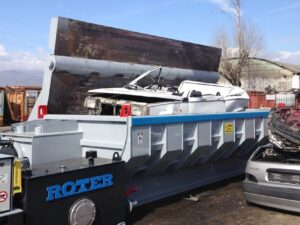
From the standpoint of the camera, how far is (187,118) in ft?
18.2

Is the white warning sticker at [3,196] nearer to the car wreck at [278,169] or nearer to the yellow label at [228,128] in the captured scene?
the car wreck at [278,169]

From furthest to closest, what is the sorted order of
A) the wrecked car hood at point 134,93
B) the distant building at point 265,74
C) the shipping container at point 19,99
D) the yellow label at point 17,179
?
1. the distant building at point 265,74
2. the shipping container at point 19,99
3. the wrecked car hood at point 134,93
4. the yellow label at point 17,179

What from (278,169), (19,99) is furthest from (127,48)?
(19,99)

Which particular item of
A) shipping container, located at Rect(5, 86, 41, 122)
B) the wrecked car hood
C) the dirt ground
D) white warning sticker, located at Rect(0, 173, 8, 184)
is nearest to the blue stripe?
the wrecked car hood

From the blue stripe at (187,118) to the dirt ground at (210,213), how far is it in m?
1.22

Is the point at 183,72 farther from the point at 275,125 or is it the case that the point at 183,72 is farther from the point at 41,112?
the point at 41,112

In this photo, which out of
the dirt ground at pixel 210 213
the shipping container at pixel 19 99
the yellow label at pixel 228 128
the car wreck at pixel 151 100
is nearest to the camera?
the dirt ground at pixel 210 213

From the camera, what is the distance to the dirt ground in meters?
5.33

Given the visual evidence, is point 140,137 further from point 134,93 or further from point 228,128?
point 228,128

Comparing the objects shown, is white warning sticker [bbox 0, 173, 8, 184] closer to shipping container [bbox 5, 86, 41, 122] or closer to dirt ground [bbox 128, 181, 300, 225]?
dirt ground [bbox 128, 181, 300, 225]

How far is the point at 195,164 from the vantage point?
658 cm

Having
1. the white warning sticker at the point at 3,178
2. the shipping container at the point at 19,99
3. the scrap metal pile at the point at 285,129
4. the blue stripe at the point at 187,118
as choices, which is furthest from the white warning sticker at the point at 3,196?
the shipping container at the point at 19,99

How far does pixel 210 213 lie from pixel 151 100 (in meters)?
1.74

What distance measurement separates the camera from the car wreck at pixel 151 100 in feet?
18.5
